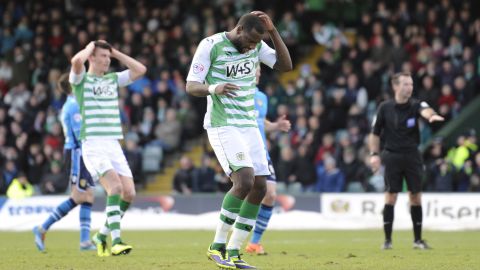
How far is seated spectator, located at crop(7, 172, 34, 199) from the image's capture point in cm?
2323

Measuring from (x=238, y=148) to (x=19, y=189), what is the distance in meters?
13.8

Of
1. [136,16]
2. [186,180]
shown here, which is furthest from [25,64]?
[186,180]

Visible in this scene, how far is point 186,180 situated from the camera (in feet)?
77.6

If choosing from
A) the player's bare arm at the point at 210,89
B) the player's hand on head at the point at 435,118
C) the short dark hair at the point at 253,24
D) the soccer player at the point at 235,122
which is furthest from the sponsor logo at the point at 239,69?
the player's hand on head at the point at 435,118

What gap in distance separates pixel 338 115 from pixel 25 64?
9.71 m

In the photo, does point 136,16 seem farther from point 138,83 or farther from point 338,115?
point 338,115

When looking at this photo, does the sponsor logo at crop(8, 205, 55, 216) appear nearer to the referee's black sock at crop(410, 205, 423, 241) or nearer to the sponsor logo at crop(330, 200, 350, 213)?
Answer: the sponsor logo at crop(330, 200, 350, 213)

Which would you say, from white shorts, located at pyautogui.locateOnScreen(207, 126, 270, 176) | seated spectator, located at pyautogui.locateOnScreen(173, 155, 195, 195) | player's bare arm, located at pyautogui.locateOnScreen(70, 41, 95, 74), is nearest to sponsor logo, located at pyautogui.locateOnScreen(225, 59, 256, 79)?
white shorts, located at pyautogui.locateOnScreen(207, 126, 270, 176)

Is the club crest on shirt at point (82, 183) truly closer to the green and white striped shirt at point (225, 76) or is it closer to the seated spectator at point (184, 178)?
the green and white striped shirt at point (225, 76)

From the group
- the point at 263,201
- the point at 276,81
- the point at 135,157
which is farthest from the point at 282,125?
the point at 276,81

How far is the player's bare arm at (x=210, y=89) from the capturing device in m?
10.0

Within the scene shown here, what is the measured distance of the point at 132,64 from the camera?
13.9 metres

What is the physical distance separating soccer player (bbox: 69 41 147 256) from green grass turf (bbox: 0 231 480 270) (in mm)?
943

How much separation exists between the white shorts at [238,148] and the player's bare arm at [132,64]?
3.47 meters
